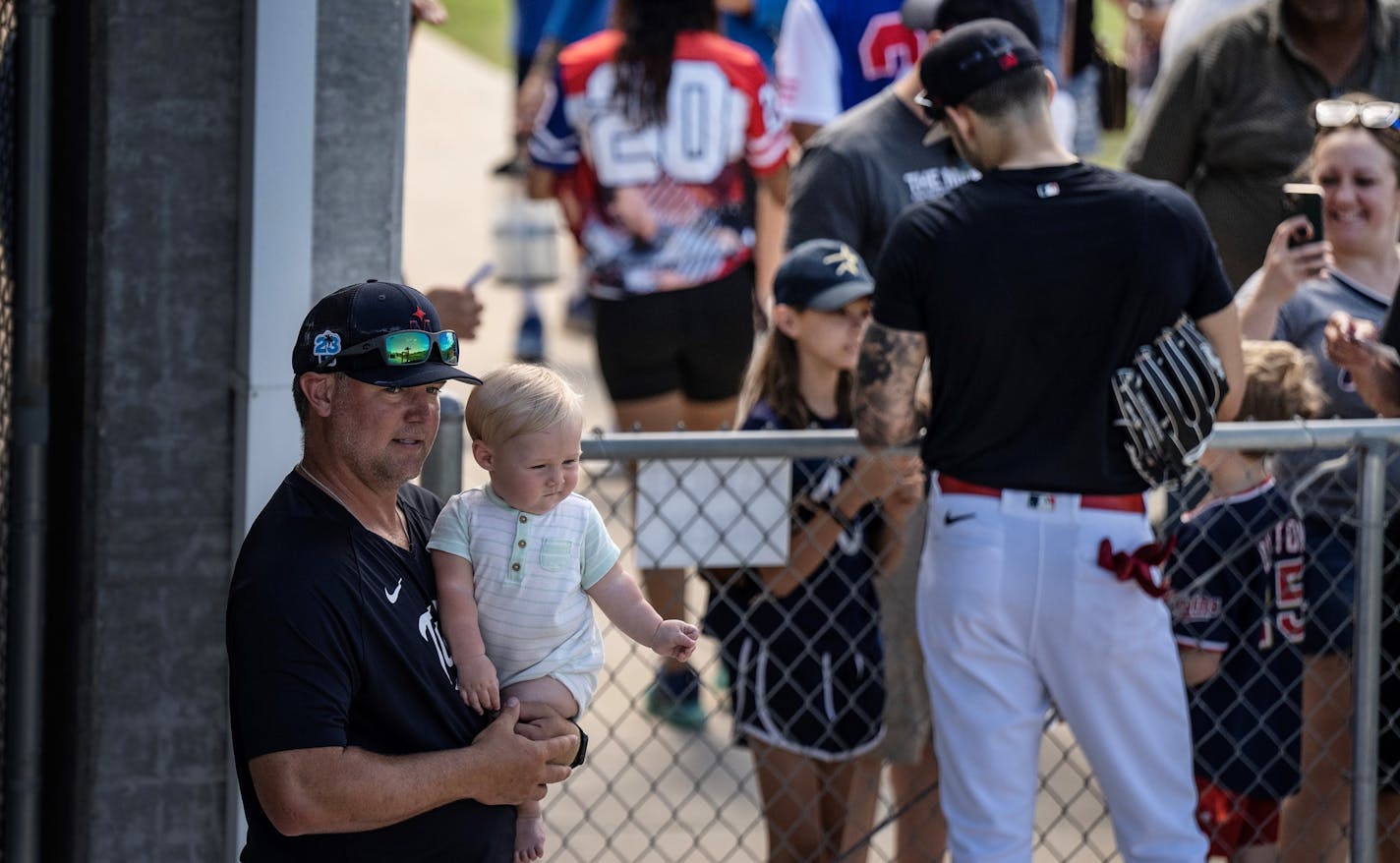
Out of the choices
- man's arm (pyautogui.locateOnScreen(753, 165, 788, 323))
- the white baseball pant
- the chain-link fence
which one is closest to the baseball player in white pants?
the white baseball pant

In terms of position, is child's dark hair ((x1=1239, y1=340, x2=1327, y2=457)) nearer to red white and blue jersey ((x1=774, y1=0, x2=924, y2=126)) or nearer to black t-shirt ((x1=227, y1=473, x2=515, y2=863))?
red white and blue jersey ((x1=774, y1=0, x2=924, y2=126))

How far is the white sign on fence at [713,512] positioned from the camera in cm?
404

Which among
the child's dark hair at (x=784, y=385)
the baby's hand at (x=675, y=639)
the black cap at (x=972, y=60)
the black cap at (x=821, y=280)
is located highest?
the black cap at (x=972, y=60)

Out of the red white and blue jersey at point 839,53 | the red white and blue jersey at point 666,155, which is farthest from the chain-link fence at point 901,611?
the red white and blue jersey at point 839,53


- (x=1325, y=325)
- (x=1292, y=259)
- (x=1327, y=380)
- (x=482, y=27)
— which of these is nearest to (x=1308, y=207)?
(x=1292, y=259)

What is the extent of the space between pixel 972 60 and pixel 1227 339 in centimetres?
78

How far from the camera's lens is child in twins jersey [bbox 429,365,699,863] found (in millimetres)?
2926

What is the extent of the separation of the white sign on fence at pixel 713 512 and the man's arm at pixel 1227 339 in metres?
0.93

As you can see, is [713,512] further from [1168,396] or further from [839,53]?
[839,53]

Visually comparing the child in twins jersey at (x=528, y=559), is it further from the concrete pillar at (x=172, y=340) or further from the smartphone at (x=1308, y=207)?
the smartphone at (x=1308, y=207)

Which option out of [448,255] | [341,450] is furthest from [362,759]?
[448,255]

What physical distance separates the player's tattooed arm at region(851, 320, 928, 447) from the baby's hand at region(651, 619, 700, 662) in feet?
3.57

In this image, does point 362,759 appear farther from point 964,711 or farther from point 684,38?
point 684,38

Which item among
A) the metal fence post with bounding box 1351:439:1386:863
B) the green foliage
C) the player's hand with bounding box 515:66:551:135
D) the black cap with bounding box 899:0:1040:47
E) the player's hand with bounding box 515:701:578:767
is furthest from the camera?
the green foliage
